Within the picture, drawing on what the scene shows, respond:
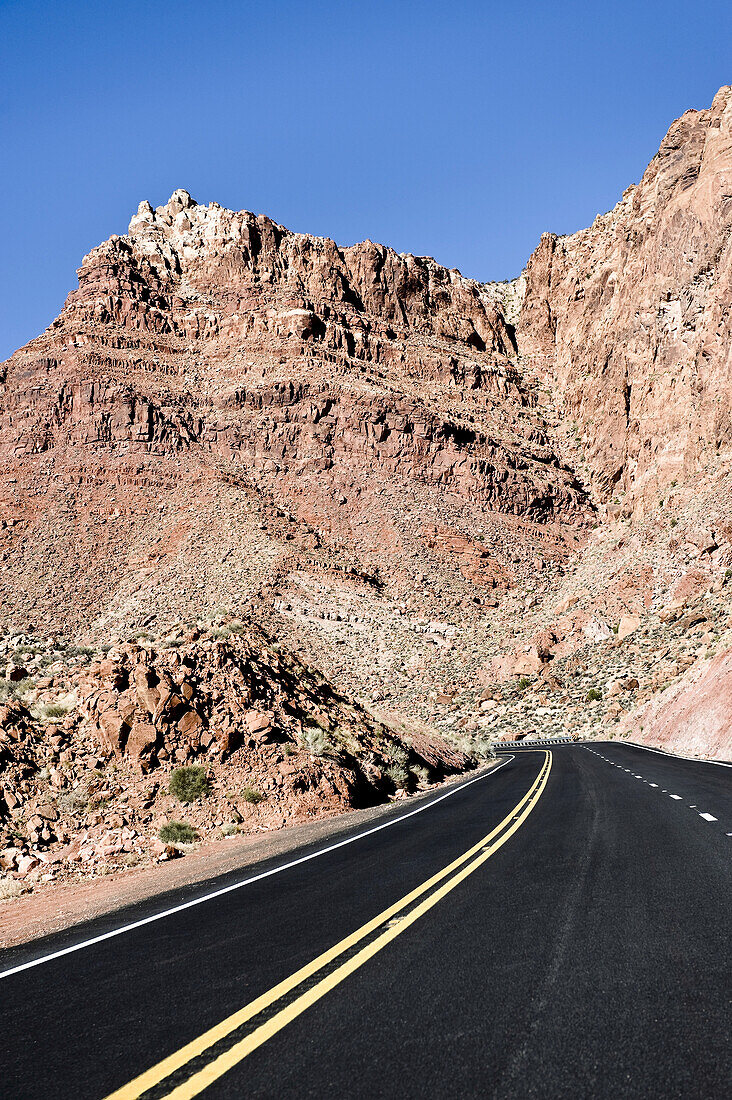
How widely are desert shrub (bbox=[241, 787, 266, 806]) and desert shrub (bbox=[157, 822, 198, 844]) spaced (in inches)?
72.4

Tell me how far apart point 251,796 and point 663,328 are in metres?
71.0

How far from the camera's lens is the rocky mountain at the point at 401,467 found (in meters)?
51.4

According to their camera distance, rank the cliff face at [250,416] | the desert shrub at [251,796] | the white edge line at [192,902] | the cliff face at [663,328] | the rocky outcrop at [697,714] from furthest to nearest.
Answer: the cliff face at [250,416], the cliff face at [663,328], the rocky outcrop at [697,714], the desert shrub at [251,796], the white edge line at [192,902]

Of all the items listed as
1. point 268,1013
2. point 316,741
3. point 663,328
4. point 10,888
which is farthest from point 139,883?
point 663,328

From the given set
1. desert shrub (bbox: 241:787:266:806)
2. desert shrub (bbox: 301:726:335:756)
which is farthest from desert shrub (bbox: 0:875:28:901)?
desert shrub (bbox: 301:726:335:756)

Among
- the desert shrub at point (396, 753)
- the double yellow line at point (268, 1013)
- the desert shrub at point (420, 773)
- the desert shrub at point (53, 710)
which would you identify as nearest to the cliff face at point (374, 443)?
the desert shrub at point (420, 773)

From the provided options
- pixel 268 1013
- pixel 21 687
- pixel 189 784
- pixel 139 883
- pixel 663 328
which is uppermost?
pixel 663 328

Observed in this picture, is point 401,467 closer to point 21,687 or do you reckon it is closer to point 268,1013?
point 21,687

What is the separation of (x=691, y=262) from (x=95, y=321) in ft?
224

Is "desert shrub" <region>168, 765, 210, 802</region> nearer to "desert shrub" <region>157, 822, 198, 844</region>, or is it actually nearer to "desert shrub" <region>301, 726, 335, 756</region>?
"desert shrub" <region>157, 822, 198, 844</region>

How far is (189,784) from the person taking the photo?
15.7 meters

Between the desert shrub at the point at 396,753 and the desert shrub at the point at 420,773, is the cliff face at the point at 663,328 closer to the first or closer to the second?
the desert shrub at the point at 420,773

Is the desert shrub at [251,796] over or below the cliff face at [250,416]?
below

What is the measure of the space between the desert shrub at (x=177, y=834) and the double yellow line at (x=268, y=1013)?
328 inches
